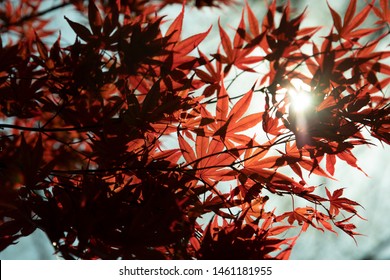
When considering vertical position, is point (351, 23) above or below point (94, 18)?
below

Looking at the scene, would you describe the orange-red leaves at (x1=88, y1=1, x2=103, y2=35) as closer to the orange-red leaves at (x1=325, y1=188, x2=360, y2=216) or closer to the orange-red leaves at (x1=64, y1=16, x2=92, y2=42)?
the orange-red leaves at (x1=64, y1=16, x2=92, y2=42)

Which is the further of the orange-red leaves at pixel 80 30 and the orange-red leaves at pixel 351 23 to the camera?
the orange-red leaves at pixel 80 30

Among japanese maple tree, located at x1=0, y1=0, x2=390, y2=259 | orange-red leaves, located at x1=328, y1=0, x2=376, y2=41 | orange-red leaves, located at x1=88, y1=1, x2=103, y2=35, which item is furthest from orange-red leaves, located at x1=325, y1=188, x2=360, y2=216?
Answer: orange-red leaves, located at x1=88, y1=1, x2=103, y2=35

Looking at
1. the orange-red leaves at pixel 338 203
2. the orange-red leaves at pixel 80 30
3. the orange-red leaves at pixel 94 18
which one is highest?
the orange-red leaves at pixel 94 18

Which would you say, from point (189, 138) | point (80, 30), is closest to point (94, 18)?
point (80, 30)

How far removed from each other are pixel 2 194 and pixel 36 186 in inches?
8.6

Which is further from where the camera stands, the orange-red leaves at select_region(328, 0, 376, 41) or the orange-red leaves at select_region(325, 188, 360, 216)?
the orange-red leaves at select_region(325, 188, 360, 216)

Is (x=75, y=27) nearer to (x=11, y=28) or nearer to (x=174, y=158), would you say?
(x=174, y=158)

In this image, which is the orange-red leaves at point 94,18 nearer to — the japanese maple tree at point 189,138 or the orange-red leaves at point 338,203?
the japanese maple tree at point 189,138

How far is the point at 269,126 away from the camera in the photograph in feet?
2.51

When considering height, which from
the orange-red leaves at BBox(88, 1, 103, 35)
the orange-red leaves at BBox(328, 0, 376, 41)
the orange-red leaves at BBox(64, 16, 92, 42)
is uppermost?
the orange-red leaves at BBox(88, 1, 103, 35)

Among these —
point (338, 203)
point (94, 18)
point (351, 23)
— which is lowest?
point (338, 203)

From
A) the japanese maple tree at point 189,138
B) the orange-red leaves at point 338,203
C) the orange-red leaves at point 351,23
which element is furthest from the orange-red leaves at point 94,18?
the orange-red leaves at point 338,203

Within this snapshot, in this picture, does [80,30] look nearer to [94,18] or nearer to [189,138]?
[94,18]
